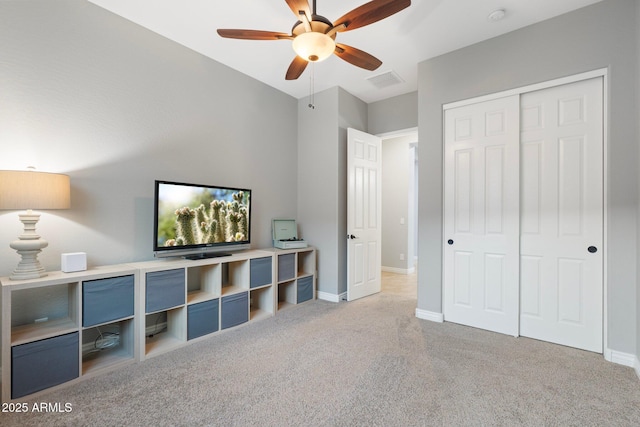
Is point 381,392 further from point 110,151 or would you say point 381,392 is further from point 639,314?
point 110,151

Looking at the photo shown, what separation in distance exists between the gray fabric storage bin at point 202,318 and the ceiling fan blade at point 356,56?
2428 mm

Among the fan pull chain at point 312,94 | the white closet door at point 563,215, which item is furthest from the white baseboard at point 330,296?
the fan pull chain at point 312,94

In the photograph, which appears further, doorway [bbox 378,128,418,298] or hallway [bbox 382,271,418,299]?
doorway [bbox 378,128,418,298]

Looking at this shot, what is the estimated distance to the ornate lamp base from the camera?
1.87 meters

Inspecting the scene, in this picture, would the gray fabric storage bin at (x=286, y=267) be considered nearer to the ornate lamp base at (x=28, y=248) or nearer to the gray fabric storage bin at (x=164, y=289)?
the gray fabric storage bin at (x=164, y=289)

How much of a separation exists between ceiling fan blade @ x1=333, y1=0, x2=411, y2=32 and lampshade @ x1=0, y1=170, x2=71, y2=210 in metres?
2.15

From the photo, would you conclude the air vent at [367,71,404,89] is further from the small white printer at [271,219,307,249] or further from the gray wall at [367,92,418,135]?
the small white printer at [271,219,307,249]

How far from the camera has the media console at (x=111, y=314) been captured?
1808 millimetres

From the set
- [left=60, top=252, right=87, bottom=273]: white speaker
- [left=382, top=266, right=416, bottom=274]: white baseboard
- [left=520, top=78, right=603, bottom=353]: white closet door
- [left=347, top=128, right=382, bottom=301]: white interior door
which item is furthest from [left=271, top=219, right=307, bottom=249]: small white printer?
[left=382, top=266, right=416, bottom=274]: white baseboard

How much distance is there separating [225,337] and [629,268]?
3397 millimetres

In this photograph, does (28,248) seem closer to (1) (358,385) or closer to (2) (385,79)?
(1) (358,385)

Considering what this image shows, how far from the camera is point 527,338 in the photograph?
269cm

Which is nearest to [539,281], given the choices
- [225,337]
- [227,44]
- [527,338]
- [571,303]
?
[571,303]

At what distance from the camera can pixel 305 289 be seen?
3828mm
